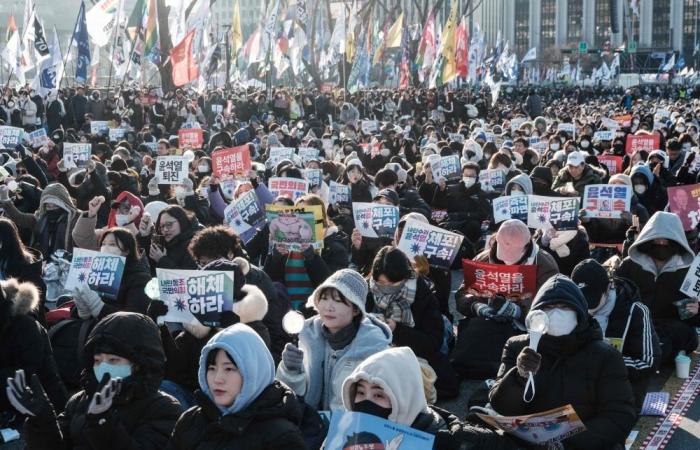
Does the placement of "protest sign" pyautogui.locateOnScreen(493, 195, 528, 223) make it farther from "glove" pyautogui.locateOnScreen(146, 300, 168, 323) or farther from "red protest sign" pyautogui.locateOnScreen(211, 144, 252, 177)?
"glove" pyautogui.locateOnScreen(146, 300, 168, 323)

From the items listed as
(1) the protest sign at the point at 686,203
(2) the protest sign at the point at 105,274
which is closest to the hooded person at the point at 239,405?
(2) the protest sign at the point at 105,274

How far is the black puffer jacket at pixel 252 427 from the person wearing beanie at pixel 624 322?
247cm

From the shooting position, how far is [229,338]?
3.74m

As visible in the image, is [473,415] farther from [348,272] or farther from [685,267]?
[685,267]

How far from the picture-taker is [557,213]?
9.27m

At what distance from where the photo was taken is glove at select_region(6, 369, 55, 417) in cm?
363

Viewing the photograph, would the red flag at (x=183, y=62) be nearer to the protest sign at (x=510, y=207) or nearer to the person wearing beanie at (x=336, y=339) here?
the protest sign at (x=510, y=207)

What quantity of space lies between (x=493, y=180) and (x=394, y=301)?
713cm

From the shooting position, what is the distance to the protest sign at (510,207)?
1045cm

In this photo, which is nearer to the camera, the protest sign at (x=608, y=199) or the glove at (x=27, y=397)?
the glove at (x=27, y=397)

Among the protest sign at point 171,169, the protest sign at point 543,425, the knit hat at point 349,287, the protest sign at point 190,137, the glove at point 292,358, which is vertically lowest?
the protest sign at point 543,425

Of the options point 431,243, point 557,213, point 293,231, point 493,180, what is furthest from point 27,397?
point 493,180

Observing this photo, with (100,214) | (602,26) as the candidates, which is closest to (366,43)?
(100,214)

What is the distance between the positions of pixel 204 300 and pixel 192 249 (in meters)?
1.10
